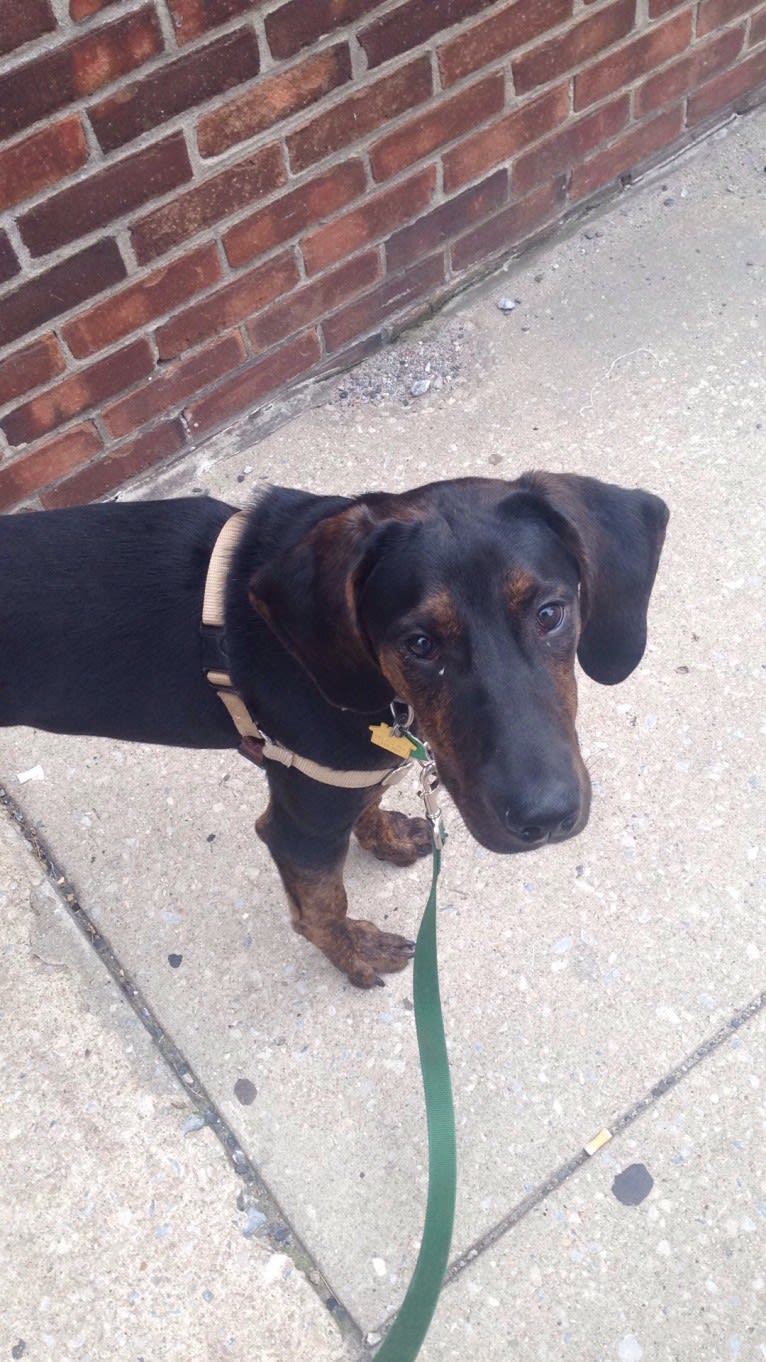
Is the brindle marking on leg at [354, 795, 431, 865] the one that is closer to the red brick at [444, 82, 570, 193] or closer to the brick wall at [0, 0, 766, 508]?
the brick wall at [0, 0, 766, 508]

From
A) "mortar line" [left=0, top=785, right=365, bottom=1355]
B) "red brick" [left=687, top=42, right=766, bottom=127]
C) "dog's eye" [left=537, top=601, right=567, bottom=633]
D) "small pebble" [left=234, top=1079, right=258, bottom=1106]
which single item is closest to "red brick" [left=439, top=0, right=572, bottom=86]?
"red brick" [left=687, top=42, right=766, bottom=127]

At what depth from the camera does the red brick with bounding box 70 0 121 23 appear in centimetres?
261

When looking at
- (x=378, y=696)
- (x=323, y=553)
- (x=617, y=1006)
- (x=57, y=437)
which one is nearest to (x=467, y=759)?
(x=378, y=696)

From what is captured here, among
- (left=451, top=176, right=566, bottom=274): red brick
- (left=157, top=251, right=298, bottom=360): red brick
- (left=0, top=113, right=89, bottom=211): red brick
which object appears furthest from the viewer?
(left=451, top=176, right=566, bottom=274): red brick

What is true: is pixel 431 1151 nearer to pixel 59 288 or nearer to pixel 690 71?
pixel 59 288

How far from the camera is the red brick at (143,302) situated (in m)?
3.11

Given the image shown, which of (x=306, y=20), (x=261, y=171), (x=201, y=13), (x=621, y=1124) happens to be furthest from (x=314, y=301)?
(x=621, y=1124)

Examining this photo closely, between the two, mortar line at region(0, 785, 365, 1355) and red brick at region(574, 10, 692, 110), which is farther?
red brick at region(574, 10, 692, 110)

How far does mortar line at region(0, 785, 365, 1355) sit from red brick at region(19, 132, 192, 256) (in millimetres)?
1490

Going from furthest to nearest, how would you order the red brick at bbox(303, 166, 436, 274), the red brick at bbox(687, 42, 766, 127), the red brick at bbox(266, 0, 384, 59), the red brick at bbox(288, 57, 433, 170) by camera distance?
1. the red brick at bbox(687, 42, 766, 127)
2. the red brick at bbox(303, 166, 436, 274)
3. the red brick at bbox(288, 57, 433, 170)
4. the red brick at bbox(266, 0, 384, 59)

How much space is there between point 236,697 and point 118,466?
1.52 metres

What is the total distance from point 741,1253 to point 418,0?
331 cm

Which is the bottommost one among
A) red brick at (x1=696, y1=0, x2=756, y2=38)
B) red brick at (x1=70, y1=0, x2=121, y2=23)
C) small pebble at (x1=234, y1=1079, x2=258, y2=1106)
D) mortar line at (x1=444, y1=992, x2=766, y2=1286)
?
mortar line at (x1=444, y1=992, x2=766, y2=1286)

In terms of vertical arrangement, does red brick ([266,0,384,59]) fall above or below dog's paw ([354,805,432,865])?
above
